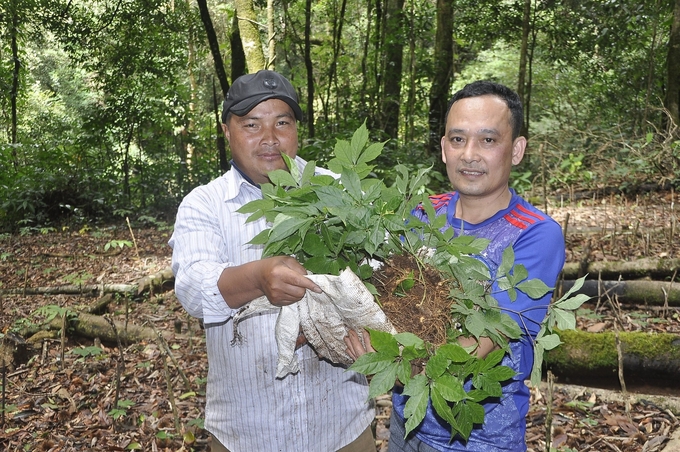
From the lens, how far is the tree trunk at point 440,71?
11094mm

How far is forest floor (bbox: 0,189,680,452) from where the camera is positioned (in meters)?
Result: 3.49

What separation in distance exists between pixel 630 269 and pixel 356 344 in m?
5.03

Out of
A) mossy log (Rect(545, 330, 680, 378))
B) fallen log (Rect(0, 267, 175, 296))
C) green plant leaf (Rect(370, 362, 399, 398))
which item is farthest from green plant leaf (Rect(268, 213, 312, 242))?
fallen log (Rect(0, 267, 175, 296))

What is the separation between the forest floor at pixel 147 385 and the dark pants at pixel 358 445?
118 centimetres

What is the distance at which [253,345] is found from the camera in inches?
82.9

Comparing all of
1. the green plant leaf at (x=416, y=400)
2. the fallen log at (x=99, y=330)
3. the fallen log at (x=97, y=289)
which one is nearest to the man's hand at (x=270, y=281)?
the green plant leaf at (x=416, y=400)

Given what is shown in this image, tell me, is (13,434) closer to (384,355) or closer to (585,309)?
(384,355)

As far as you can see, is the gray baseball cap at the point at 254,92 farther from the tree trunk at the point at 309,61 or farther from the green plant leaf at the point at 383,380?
the tree trunk at the point at 309,61

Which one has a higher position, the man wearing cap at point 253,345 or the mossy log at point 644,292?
the man wearing cap at point 253,345

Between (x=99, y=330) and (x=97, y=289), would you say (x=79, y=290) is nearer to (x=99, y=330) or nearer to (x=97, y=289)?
(x=97, y=289)

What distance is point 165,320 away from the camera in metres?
5.65

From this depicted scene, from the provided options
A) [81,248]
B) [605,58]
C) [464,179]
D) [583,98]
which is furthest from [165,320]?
[583,98]

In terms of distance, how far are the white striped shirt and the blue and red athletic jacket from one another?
1.29 ft

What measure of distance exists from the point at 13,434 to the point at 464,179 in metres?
3.32
